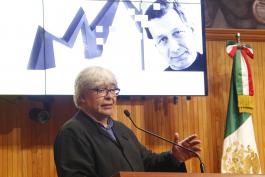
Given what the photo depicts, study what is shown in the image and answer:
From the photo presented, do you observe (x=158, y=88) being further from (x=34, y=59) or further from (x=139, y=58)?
(x=34, y=59)

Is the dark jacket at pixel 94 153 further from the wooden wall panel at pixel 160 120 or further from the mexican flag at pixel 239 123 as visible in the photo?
the mexican flag at pixel 239 123

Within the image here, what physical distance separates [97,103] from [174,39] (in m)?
1.47

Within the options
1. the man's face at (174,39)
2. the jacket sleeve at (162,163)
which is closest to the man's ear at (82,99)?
the jacket sleeve at (162,163)

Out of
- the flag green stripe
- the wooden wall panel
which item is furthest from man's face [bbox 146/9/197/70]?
the flag green stripe

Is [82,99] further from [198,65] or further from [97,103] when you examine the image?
[198,65]

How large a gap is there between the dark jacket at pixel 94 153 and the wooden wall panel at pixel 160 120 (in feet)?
3.50

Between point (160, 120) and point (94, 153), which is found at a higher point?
point (160, 120)

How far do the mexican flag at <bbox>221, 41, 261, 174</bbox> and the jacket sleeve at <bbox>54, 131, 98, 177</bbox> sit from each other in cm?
178

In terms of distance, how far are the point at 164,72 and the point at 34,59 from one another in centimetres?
99

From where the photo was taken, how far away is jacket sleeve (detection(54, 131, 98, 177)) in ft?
8.93

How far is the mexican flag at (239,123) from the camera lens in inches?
170

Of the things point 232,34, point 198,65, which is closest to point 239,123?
point 198,65

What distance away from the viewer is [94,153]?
2.86 meters

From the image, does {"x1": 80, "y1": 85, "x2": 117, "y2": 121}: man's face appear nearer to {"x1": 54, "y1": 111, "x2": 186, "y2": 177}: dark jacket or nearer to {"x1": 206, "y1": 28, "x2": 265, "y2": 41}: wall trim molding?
{"x1": 54, "y1": 111, "x2": 186, "y2": 177}: dark jacket
